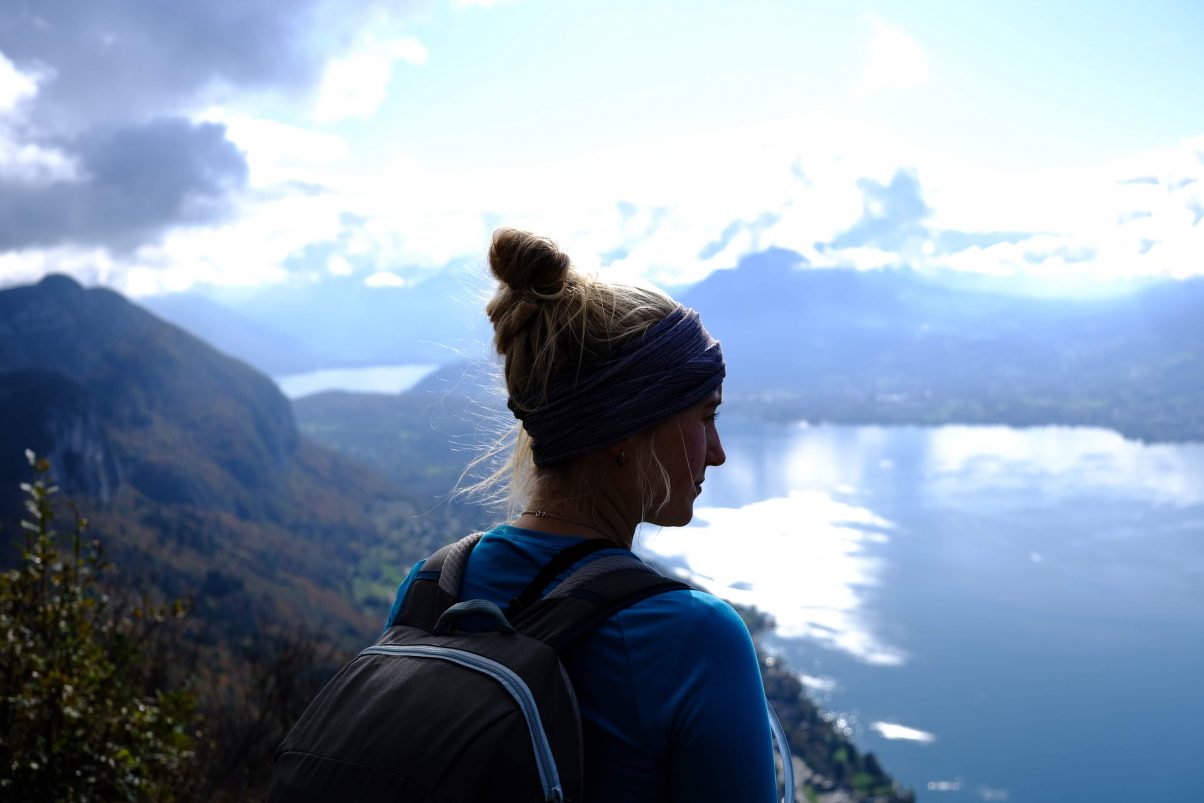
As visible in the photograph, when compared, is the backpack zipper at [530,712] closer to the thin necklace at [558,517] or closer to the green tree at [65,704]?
the thin necklace at [558,517]

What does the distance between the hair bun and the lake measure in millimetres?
17422

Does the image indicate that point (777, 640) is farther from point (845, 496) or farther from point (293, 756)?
point (293, 756)

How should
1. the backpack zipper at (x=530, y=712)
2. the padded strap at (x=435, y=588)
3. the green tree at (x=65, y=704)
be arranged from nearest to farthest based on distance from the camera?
the backpack zipper at (x=530, y=712), the padded strap at (x=435, y=588), the green tree at (x=65, y=704)

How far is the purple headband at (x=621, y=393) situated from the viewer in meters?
1.00

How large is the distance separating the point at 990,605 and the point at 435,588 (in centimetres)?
4309

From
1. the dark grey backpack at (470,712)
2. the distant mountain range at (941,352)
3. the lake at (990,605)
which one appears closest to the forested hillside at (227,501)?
the dark grey backpack at (470,712)

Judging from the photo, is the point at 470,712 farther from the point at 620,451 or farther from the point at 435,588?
the point at 620,451

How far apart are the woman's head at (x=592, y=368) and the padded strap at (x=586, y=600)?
0.58ft

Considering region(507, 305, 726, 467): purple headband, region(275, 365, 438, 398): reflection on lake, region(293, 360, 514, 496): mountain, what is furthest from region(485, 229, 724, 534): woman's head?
region(275, 365, 438, 398): reflection on lake

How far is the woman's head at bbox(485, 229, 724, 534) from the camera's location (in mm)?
1002

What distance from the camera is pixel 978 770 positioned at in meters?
25.5

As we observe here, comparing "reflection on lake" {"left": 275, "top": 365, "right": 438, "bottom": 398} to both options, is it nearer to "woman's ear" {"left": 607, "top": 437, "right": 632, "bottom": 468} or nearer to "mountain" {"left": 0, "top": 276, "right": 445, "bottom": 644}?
"mountain" {"left": 0, "top": 276, "right": 445, "bottom": 644}

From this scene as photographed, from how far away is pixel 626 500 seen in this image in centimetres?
103

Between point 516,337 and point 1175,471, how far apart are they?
8039cm
